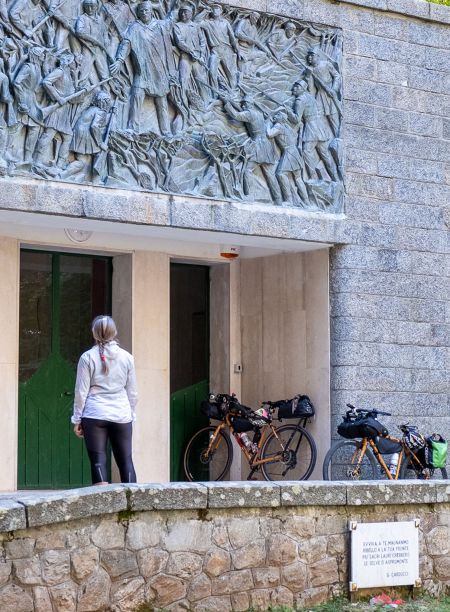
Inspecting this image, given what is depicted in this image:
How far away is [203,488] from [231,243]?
604cm

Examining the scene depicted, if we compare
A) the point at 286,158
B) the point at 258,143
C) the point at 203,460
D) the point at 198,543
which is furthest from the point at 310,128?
the point at 198,543

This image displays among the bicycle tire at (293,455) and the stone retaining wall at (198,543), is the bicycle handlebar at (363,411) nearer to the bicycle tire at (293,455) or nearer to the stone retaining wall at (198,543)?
the bicycle tire at (293,455)

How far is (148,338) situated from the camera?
14.9 metres

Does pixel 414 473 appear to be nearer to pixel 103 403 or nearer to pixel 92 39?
pixel 103 403

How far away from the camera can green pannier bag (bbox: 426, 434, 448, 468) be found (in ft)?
47.4

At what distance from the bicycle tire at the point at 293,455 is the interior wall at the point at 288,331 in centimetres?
10

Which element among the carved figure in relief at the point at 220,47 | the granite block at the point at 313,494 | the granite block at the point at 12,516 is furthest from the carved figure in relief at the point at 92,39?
the granite block at the point at 12,516

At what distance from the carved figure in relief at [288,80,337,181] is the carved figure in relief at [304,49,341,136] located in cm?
9

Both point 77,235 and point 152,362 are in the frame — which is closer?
point 77,235

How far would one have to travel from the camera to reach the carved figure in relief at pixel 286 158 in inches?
566

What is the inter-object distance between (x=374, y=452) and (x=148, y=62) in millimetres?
4726

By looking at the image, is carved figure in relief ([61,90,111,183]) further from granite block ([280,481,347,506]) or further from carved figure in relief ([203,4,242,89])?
granite block ([280,481,347,506])

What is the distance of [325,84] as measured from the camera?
14.7 m

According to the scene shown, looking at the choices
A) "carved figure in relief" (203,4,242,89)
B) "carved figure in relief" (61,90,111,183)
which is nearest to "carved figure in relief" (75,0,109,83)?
"carved figure in relief" (61,90,111,183)
